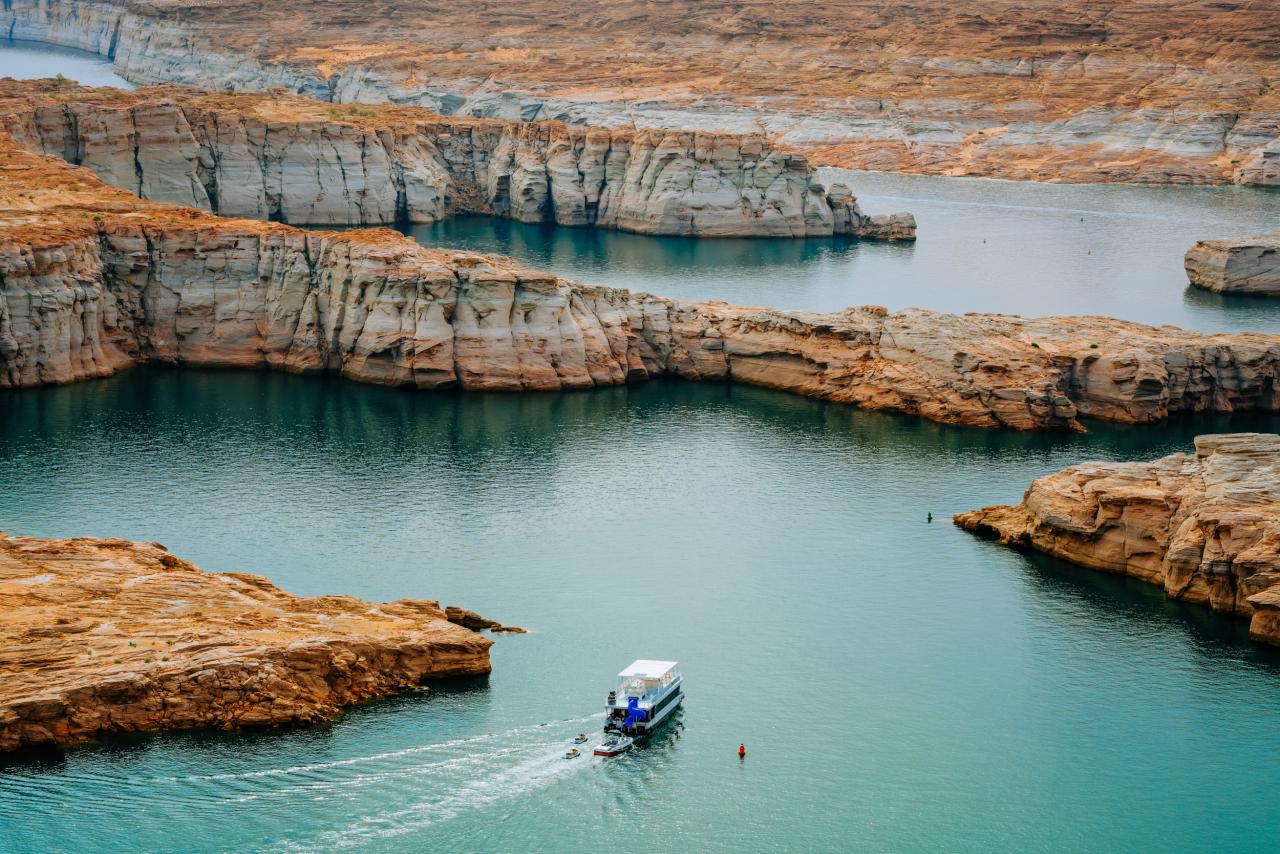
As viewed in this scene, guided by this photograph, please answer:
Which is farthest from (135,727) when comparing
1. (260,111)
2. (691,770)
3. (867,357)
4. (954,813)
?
(260,111)

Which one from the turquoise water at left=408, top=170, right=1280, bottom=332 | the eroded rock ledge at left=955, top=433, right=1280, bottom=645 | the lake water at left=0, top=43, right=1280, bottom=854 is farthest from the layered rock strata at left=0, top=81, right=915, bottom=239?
the eroded rock ledge at left=955, top=433, right=1280, bottom=645

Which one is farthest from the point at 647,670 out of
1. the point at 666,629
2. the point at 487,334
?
the point at 487,334

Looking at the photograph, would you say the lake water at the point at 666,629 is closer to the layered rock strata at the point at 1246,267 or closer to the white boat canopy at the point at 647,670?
the white boat canopy at the point at 647,670

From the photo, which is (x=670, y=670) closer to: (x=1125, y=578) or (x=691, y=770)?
(x=691, y=770)

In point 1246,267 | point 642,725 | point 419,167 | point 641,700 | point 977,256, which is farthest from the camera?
point 419,167

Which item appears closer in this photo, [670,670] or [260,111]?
[670,670]

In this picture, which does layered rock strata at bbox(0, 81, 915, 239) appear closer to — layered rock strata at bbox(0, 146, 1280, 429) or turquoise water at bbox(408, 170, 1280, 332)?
turquoise water at bbox(408, 170, 1280, 332)

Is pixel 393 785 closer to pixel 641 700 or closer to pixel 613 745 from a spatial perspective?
pixel 613 745
